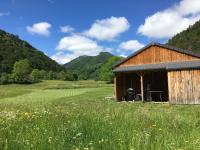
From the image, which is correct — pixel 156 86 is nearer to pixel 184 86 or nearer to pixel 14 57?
pixel 184 86

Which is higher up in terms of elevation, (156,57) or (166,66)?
(156,57)

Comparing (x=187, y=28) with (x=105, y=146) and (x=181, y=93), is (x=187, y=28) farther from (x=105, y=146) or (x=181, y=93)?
(x=105, y=146)

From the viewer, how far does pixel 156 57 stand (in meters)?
31.5

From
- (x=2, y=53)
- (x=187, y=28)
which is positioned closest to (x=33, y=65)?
(x=2, y=53)

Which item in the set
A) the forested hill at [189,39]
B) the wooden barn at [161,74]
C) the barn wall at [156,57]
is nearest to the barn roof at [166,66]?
the wooden barn at [161,74]

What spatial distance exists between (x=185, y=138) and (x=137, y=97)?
26522 mm

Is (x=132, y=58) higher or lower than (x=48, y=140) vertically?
higher

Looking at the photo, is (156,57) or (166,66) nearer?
(166,66)

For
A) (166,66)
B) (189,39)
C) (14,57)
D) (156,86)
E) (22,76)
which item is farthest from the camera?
(14,57)

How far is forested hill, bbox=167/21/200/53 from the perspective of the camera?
11754 cm

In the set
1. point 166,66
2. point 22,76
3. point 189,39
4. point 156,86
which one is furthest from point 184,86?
point 189,39

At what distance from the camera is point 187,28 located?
5246 inches

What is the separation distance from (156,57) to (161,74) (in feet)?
11.3

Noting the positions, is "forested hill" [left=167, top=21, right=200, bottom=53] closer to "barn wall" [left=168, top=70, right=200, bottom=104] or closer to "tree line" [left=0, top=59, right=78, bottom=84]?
"tree line" [left=0, top=59, right=78, bottom=84]
